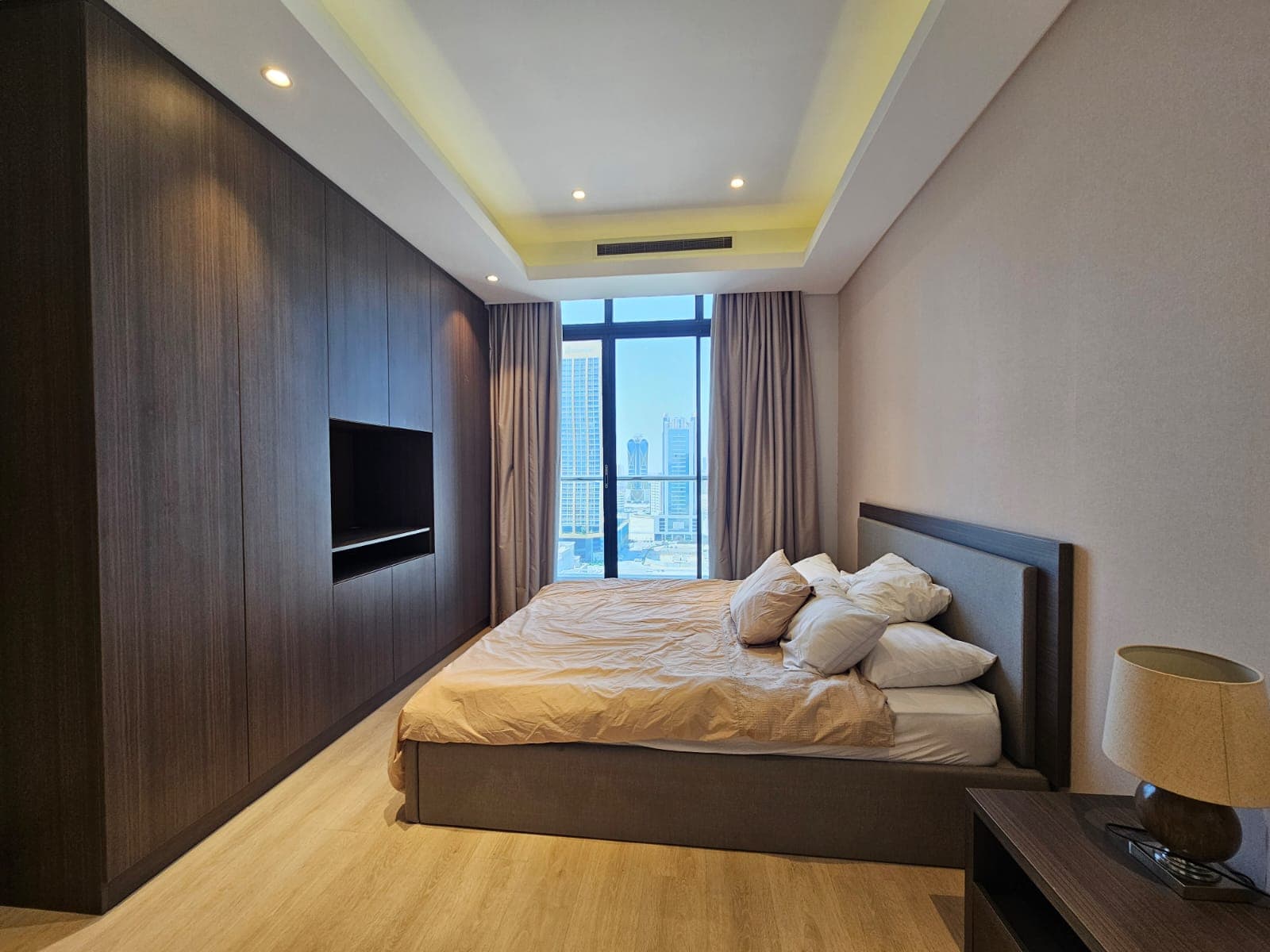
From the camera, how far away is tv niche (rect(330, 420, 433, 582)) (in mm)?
3367

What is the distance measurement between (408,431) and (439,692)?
6.05 feet

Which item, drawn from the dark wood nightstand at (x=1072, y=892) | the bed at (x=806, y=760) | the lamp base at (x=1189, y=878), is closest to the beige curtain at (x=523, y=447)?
the bed at (x=806, y=760)

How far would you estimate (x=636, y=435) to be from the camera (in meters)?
4.54

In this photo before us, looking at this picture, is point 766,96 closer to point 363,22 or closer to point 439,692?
point 363,22

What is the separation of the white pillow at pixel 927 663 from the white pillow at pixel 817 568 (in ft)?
3.16

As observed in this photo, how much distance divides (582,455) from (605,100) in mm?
2701

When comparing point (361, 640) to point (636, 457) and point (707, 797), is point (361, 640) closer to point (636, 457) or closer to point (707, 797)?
point (707, 797)

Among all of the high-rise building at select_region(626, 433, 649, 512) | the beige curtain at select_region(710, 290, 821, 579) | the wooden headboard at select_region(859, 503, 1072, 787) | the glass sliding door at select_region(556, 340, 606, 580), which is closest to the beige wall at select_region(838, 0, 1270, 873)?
the wooden headboard at select_region(859, 503, 1072, 787)

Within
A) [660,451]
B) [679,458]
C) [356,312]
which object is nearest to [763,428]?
[679,458]

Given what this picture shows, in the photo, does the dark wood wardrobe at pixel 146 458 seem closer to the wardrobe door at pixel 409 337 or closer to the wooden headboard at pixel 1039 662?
the wardrobe door at pixel 409 337

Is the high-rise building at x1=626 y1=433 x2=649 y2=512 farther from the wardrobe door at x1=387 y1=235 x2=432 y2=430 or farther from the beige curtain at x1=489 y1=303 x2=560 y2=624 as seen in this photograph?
the wardrobe door at x1=387 y1=235 x2=432 y2=430

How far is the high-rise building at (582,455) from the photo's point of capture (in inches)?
179

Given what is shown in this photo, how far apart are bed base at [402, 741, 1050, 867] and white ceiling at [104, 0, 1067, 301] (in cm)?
234

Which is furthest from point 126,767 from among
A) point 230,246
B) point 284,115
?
point 284,115
